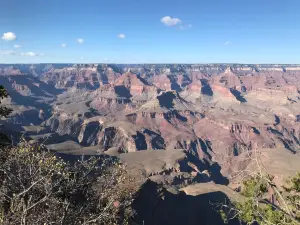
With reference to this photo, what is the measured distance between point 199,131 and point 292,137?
53.2 meters

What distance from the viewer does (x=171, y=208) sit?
60.9 m

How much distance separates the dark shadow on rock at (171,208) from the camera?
55612 mm

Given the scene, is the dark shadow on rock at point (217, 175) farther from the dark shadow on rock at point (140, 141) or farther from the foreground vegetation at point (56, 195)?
the foreground vegetation at point (56, 195)

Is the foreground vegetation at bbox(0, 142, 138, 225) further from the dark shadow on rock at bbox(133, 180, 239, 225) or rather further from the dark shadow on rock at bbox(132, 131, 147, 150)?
the dark shadow on rock at bbox(132, 131, 147, 150)

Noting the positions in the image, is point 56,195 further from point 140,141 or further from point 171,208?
point 140,141

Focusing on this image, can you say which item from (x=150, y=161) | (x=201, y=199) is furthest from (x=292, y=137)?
(x=201, y=199)

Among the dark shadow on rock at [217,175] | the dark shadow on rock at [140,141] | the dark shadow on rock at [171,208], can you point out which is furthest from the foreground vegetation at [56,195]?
the dark shadow on rock at [140,141]

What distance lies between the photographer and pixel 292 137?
18862 centimetres

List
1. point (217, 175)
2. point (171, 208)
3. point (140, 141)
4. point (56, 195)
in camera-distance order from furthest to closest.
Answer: point (140, 141), point (217, 175), point (171, 208), point (56, 195)

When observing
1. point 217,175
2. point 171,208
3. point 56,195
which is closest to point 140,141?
point 217,175

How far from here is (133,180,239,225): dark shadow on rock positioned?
55612 mm

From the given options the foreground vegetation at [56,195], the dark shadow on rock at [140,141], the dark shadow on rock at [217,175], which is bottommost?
the dark shadow on rock at [217,175]

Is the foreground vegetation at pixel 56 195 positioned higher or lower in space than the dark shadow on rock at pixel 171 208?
higher

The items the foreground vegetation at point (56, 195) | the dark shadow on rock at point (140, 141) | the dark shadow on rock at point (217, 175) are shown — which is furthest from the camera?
the dark shadow on rock at point (140, 141)
